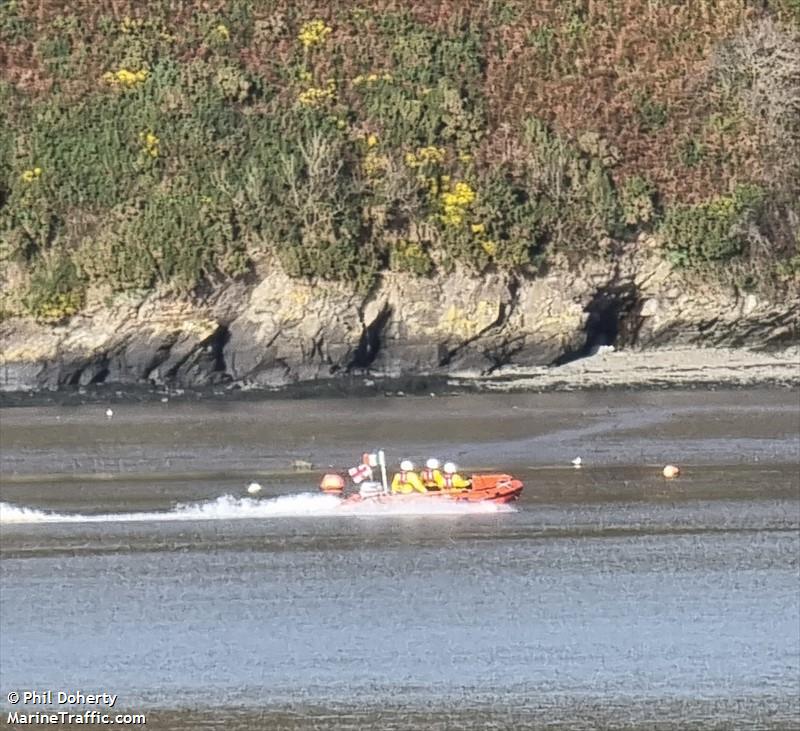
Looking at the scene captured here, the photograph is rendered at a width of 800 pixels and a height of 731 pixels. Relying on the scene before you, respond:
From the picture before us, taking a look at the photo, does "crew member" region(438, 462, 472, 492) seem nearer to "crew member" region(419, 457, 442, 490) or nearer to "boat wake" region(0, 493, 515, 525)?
"crew member" region(419, 457, 442, 490)

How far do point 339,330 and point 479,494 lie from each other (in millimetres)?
15586

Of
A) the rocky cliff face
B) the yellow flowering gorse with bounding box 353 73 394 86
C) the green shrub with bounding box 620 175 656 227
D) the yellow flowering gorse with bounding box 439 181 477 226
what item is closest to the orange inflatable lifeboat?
the rocky cliff face

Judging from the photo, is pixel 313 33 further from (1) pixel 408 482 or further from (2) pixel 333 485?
(1) pixel 408 482

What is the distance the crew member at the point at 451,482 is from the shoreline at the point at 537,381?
478 inches

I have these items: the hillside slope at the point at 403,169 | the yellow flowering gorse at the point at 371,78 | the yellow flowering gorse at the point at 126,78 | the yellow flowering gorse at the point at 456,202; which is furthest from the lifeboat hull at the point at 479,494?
the yellow flowering gorse at the point at 126,78

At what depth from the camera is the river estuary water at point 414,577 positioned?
19.9m

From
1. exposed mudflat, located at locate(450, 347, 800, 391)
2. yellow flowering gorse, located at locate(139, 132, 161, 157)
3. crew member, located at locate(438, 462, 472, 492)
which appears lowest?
crew member, located at locate(438, 462, 472, 492)

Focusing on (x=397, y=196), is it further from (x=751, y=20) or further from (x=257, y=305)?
(x=751, y=20)

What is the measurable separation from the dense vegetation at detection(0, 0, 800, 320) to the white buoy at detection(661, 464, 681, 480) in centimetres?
1429

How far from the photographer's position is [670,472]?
104ft

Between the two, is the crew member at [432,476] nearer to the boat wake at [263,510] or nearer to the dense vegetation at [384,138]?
Result: the boat wake at [263,510]

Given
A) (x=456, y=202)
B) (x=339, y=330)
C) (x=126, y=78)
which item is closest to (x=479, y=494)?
(x=339, y=330)

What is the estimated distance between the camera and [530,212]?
46281 mm

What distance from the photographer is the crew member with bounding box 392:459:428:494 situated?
96.8 ft
